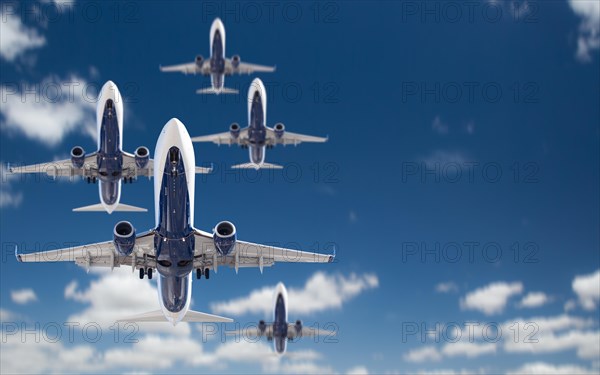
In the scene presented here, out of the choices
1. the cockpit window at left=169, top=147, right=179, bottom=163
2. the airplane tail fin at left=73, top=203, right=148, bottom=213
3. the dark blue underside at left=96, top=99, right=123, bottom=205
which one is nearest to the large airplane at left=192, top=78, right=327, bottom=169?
the airplane tail fin at left=73, top=203, right=148, bottom=213

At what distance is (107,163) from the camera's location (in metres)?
54.1

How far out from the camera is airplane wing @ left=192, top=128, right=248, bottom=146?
73.9 meters

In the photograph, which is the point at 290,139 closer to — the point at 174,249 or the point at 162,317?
the point at 162,317

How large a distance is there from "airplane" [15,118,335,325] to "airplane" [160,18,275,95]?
1805 inches

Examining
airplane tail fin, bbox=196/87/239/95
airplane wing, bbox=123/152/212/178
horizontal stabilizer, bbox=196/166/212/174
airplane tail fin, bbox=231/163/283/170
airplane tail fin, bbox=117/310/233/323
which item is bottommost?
airplane tail fin, bbox=117/310/233/323

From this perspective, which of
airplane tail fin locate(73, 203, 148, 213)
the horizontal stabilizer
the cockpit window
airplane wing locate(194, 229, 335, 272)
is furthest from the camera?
the horizontal stabilizer

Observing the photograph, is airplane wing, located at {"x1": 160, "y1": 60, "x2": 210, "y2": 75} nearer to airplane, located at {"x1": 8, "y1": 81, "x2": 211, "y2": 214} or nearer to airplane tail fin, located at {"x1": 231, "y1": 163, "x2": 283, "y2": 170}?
airplane tail fin, located at {"x1": 231, "y1": 163, "x2": 283, "y2": 170}

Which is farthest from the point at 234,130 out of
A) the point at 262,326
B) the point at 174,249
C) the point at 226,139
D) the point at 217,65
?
the point at 174,249

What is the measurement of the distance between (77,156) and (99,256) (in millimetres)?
16881

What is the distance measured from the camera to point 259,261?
132 ft

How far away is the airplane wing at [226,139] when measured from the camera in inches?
2911

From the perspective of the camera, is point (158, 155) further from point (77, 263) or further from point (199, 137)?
point (199, 137)

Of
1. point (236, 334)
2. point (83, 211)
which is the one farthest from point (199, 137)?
point (236, 334)

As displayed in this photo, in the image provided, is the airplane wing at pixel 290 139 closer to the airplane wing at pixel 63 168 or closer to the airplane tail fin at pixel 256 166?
the airplane tail fin at pixel 256 166
